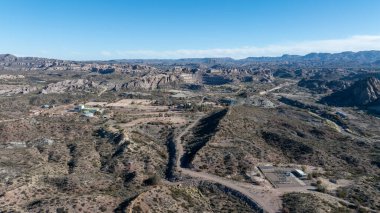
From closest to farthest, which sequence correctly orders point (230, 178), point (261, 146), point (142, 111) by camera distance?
point (230, 178) < point (261, 146) < point (142, 111)

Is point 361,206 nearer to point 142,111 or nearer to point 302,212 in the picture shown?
point 302,212

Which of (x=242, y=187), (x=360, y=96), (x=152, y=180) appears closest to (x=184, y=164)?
(x=152, y=180)

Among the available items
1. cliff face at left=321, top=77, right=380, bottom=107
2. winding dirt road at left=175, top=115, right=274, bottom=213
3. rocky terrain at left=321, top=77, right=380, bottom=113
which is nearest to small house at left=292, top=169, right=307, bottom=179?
winding dirt road at left=175, top=115, right=274, bottom=213

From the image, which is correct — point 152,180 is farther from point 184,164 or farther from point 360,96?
point 360,96

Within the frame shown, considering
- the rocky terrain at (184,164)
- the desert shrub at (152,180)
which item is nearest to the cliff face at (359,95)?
the rocky terrain at (184,164)

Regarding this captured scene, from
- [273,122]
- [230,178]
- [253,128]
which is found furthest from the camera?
[273,122]

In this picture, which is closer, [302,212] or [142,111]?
[302,212]

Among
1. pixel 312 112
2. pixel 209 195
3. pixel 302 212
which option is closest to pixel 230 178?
pixel 209 195

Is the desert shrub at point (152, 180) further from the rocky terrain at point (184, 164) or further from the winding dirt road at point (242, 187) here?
the winding dirt road at point (242, 187)
